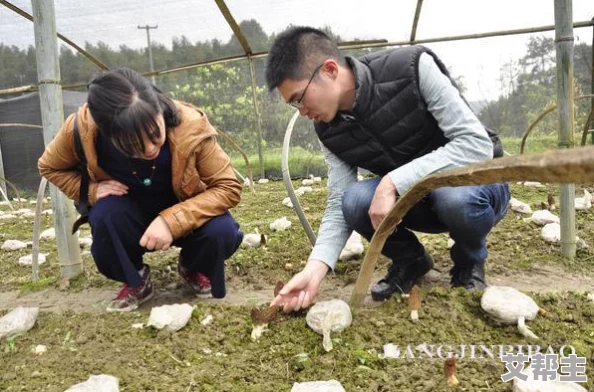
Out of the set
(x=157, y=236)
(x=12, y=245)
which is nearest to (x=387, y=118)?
(x=157, y=236)

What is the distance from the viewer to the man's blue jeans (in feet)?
5.24

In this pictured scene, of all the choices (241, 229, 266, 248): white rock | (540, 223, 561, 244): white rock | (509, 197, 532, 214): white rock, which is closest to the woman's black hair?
(241, 229, 266, 248): white rock

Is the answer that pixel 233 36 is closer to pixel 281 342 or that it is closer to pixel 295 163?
pixel 295 163

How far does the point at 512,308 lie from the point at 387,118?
2.39 ft

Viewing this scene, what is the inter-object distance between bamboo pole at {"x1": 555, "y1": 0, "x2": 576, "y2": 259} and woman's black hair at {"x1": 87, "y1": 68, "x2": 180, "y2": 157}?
1683mm

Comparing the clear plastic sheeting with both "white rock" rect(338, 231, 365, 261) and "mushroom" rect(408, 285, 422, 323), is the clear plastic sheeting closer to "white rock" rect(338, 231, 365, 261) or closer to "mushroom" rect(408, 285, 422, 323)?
"white rock" rect(338, 231, 365, 261)

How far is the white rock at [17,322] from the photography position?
4.98 feet

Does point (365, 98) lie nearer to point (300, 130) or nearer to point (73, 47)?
point (73, 47)

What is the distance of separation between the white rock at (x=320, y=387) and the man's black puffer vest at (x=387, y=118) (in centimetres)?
90

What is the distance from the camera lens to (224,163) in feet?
5.81

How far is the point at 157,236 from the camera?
165cm

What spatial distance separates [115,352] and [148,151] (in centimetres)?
62

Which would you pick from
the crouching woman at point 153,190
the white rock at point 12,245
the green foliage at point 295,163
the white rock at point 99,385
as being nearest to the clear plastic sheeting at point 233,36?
the green foliage at point 295,163

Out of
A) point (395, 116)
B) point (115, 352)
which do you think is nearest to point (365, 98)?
point (395, 116)
